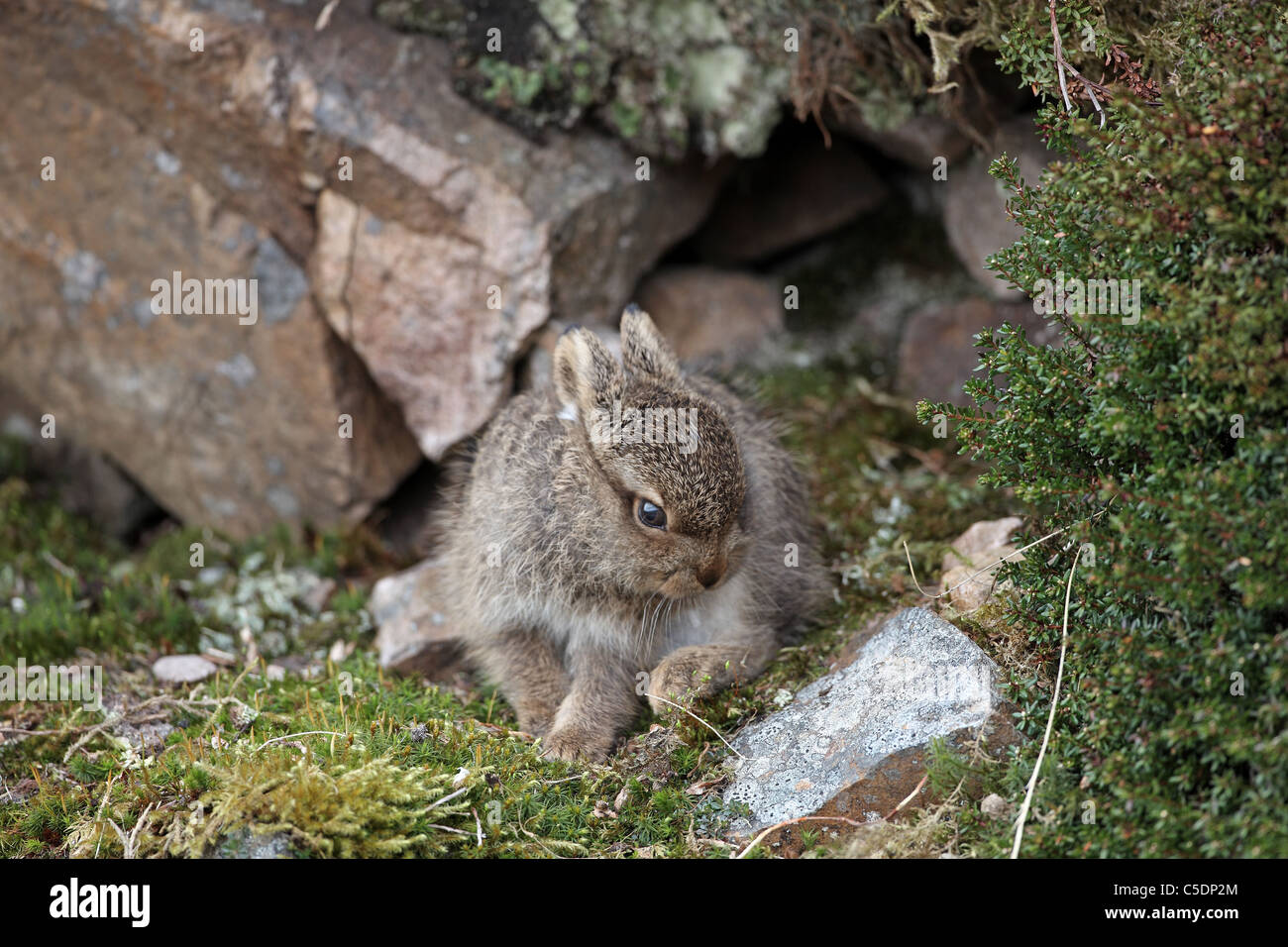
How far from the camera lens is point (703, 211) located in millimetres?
9172

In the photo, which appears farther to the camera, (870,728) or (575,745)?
(575,745)

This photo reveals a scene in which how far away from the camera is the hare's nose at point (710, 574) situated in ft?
19.0

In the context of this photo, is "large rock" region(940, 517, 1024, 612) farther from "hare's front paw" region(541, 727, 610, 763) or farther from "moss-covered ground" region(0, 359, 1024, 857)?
"hare's front paw" region(541, 727, 610, 763)

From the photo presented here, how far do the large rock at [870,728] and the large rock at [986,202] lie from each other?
332cm

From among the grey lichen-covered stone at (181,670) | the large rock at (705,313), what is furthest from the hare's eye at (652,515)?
the large rock at (705,313)

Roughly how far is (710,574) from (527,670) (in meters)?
1.43

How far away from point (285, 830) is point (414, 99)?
532cm

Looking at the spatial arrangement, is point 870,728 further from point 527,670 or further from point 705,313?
point 705,313

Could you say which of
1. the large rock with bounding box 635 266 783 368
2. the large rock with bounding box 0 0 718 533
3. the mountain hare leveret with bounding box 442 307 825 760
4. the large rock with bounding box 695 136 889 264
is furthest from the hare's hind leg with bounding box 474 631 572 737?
the large rock with bounding box 695 136 889 264

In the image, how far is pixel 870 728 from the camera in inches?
207

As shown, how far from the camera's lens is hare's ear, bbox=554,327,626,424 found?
6.13 m

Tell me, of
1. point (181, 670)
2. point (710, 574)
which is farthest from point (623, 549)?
point (181, 670)

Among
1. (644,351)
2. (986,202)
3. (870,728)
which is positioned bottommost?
(870,728)
